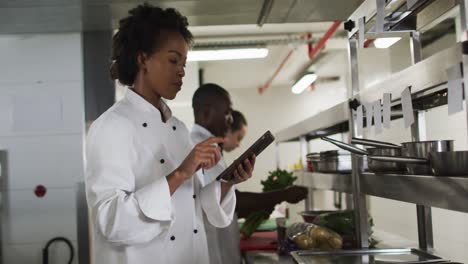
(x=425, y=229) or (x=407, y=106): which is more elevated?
(x=407, y=106)

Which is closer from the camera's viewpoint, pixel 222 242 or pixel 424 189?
pixel 424 189

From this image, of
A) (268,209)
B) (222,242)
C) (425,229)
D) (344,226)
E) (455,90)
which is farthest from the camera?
(268,209)

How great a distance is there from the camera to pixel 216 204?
169 centimetres

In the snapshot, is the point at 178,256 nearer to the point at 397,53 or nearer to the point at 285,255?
the point at 285,255

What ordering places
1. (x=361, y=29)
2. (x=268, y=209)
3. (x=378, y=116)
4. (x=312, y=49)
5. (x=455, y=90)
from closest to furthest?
(x=455, y=90), (x=378, y=116), (x=361, y=29), (x=268, y=209), (x=312, y=49)

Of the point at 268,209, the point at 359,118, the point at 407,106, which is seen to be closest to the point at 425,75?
the point at 407,106

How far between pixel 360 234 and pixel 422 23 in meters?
0.83

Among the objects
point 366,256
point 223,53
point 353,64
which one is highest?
point 223,53

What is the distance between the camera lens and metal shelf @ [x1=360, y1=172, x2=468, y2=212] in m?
1.01

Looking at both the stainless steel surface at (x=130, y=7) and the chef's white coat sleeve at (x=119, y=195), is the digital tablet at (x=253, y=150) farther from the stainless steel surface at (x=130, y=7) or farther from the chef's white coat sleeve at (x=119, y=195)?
the stainless steel surface at (x=130, y=7)

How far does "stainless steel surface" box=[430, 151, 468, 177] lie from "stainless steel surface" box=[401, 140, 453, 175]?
64 millimetres

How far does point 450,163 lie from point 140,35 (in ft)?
3.43

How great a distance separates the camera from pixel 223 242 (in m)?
2.42

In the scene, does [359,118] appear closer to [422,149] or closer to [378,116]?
[378,116]
